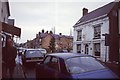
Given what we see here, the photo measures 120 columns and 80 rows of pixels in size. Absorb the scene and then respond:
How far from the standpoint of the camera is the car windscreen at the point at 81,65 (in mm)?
6279

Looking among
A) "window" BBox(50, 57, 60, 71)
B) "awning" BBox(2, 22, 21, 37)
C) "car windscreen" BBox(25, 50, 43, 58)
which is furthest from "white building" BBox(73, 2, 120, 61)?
"window" BBox(50, 57, 60, 71)

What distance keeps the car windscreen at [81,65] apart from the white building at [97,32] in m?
19.2

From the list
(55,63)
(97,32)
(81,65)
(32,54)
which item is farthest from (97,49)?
(81,65)

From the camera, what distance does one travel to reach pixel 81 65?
6.62 meters

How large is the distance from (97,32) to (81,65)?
25.7 m

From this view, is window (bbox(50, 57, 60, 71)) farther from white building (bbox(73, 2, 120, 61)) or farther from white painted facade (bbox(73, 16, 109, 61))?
white painted facade (bbox(73, 16, 109, 61))

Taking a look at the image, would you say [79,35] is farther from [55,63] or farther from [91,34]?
[55,63]

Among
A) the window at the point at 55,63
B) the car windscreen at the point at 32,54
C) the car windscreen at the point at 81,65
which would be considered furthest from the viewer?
the car windscreen at the point at 32,54

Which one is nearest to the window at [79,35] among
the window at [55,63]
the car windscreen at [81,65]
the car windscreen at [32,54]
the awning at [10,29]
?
the car windscreen at [32,54]

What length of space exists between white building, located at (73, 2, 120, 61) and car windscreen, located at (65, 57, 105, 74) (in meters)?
19.2

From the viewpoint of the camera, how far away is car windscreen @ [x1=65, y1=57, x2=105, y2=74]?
20.6ft

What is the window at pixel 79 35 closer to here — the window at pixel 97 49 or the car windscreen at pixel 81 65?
the window at pixel 97 49

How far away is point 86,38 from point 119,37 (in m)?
9.90

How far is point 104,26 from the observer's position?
29.8 meters
